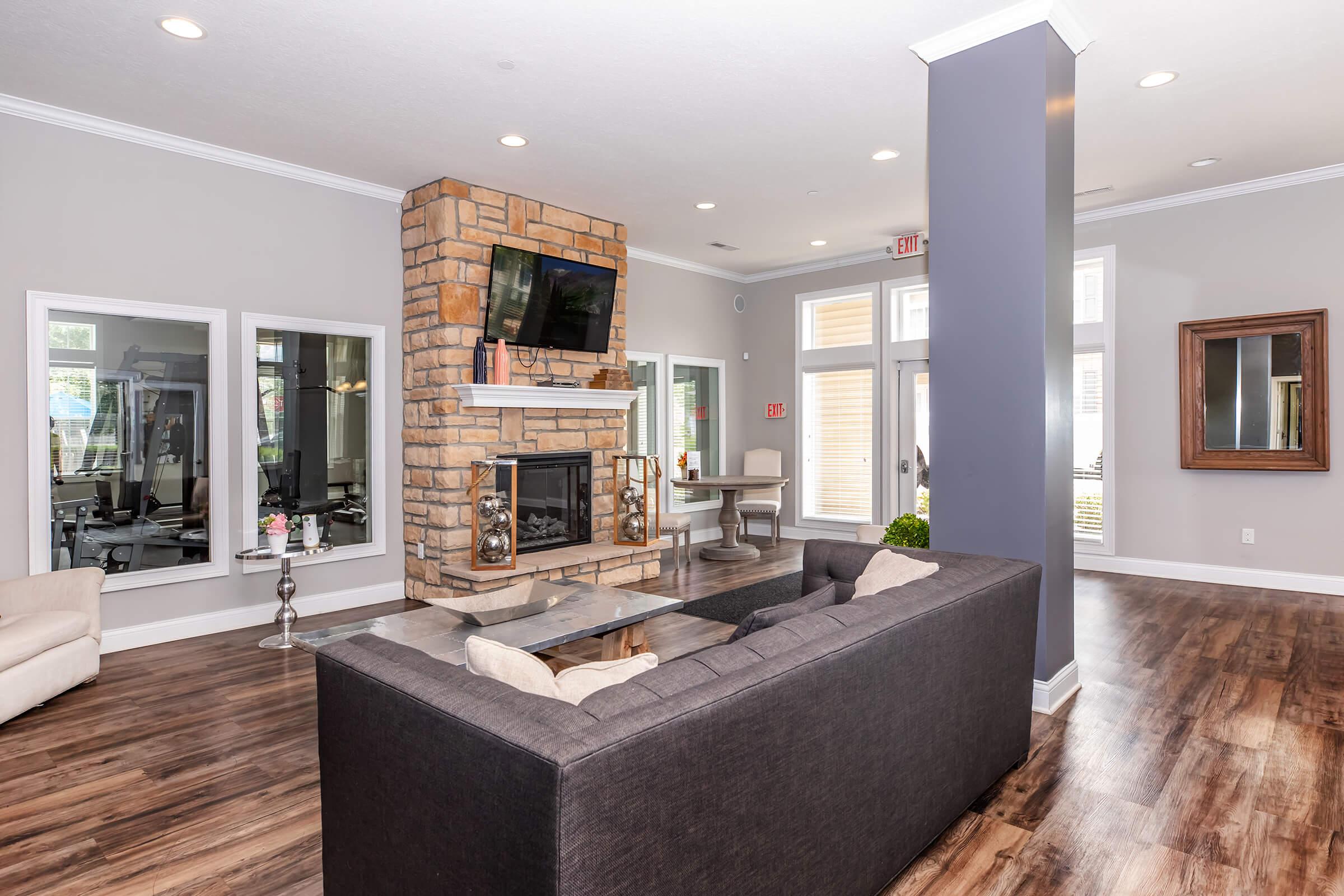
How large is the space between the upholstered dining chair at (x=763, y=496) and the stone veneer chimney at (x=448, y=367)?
244cm

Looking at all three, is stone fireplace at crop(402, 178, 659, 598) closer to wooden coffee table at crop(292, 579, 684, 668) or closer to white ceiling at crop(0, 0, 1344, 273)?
white ceiling at crop(0, 0, 1344, 273)

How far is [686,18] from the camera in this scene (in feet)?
10.4

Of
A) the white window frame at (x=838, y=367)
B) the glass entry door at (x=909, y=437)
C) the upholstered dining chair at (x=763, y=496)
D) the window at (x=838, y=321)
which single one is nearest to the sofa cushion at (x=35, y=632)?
the upholstered dining chair at (x=763, y=496)

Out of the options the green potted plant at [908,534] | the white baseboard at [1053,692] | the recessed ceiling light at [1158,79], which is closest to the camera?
the white baseboard at [1053,692]

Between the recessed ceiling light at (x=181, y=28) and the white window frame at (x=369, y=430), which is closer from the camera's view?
the recessed ceiling light at (x=181, y=28)

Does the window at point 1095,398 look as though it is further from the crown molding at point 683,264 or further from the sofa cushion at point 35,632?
the sofa cushion at point 35,632

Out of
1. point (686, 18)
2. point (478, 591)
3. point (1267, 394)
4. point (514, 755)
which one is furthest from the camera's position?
point (1267, 394)

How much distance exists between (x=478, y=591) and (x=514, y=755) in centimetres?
380

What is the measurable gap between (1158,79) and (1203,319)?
2633 mm

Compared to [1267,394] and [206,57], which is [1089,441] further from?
[206,57]

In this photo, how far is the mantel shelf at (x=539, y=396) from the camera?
506 cm

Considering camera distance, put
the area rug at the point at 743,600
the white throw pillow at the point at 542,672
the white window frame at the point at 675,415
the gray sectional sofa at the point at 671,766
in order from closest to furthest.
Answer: the gray sectional sofa at the point at 671,766 → the white throw pillow at the point at 542,672 → the area rug at the point at 743,600 → the white window frame at the point at 675,415

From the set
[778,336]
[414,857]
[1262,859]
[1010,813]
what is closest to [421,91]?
[414,857]

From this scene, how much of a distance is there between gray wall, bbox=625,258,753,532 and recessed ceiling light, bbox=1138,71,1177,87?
4208 millimetres
